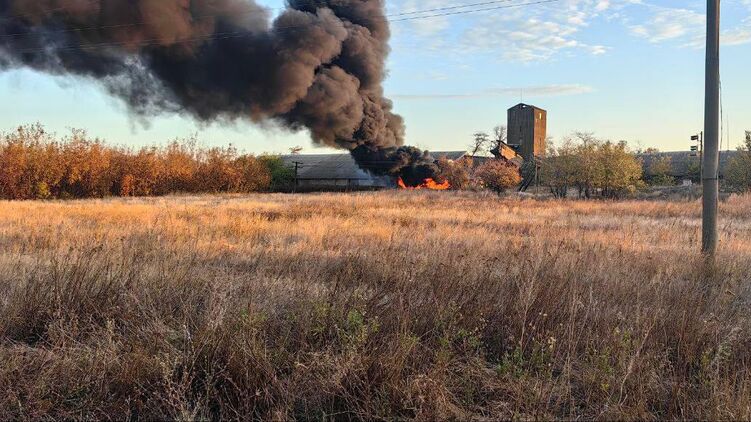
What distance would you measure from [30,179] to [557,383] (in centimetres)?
4183

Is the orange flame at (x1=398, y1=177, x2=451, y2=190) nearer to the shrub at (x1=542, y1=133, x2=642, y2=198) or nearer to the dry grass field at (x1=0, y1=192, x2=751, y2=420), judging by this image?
the shrub at (x1=542, y1=133, x2=642, y2=198)

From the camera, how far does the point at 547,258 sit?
21.0ft

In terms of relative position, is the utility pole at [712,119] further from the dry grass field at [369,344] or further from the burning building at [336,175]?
the burning building at [336,175]

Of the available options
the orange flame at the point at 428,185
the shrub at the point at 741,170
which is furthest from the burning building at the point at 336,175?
the shrub at the point at 741,170

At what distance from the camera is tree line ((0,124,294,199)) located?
36.2m

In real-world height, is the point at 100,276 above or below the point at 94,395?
above

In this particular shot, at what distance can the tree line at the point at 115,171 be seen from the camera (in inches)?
1427

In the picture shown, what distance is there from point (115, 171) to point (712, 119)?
142 feet

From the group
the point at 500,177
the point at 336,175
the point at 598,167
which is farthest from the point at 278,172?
the point at 598,167

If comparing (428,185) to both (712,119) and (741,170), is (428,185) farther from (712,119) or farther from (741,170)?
(712,119)

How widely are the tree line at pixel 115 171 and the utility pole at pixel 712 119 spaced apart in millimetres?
40374

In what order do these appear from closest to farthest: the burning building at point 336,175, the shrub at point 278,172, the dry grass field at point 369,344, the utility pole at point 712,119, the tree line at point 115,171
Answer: the dry grass field at point 369,344 → the utility pole at point 712,119 → the tree line at point 115,171 → the burning building at point 336,175 → the shrub at point 278,172

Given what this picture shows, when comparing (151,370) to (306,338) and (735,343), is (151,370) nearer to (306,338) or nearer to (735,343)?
(306,338)

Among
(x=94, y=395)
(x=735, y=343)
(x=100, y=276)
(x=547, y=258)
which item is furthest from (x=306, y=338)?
(x=547, y=258)
